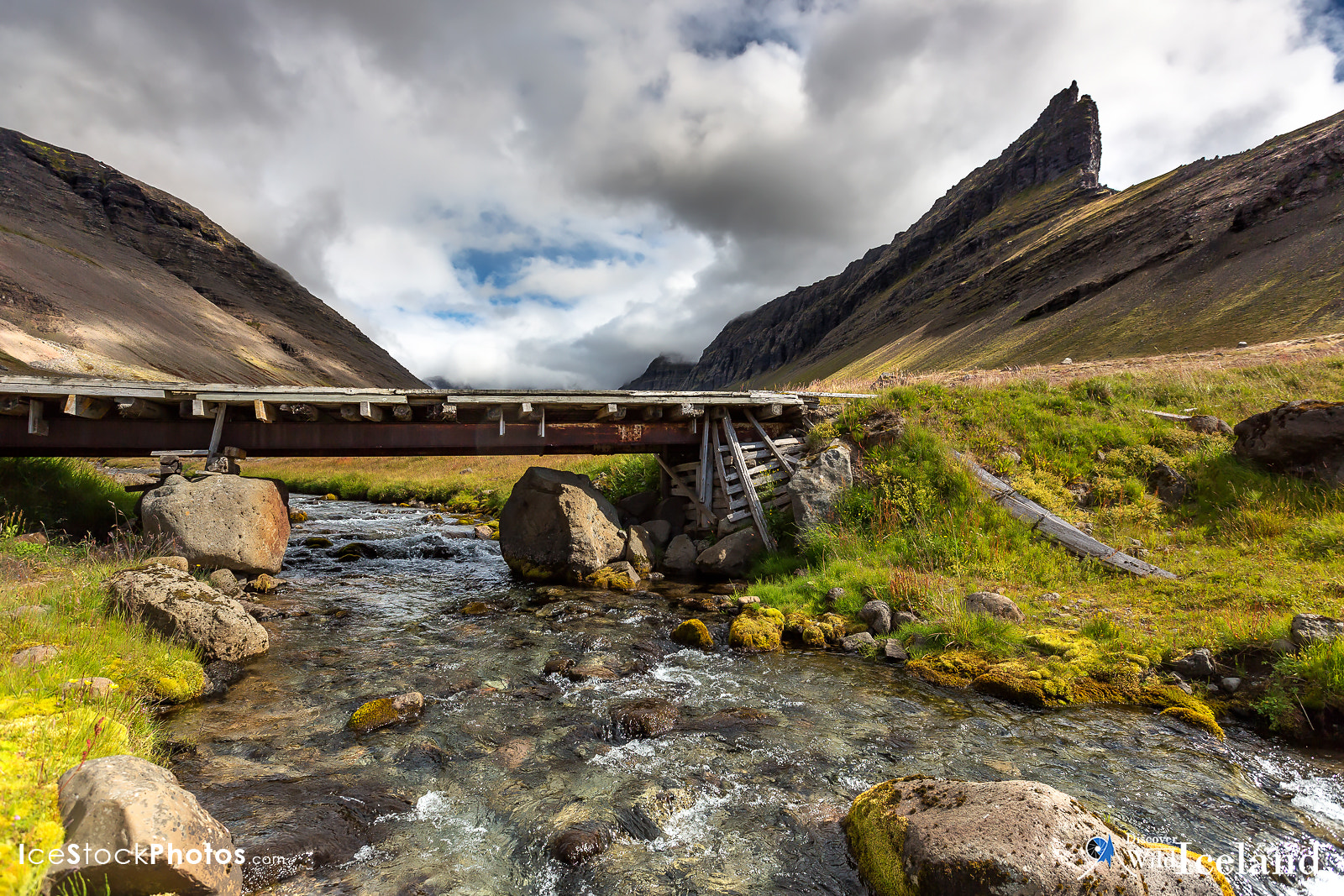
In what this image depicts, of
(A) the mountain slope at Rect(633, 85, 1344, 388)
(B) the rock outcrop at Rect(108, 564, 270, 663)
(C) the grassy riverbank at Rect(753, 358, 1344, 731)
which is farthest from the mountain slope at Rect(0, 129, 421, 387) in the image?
(A) the mountain slope at Rect(633, 85, 1344, 388)

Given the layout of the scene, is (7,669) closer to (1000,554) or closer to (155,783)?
(155,783)

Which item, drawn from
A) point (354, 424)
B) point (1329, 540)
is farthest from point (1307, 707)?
point (354, 424)

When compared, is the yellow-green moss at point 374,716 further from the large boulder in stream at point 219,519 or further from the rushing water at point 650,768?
the large boulder in stream at point 219,519

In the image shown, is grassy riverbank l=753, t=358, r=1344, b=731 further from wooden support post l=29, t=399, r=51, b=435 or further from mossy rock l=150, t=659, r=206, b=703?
wooden support post l=29, t=399, r=51, b=435

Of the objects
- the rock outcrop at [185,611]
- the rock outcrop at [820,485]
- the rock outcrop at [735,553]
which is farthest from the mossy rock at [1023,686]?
the rock outcrop at [185,611]

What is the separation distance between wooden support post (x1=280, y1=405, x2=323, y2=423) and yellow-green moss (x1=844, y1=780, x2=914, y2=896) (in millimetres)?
13356

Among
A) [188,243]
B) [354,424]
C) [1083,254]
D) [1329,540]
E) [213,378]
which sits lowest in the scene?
[1329,540]

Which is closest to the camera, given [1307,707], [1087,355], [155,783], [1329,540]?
[155,783]

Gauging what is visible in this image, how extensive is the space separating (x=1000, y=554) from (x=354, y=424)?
13807 millimetres

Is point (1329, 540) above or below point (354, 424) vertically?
below

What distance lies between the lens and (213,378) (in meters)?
88.2

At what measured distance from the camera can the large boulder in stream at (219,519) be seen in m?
10.9

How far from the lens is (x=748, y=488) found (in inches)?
559

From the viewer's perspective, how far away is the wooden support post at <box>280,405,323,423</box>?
43.1ft
